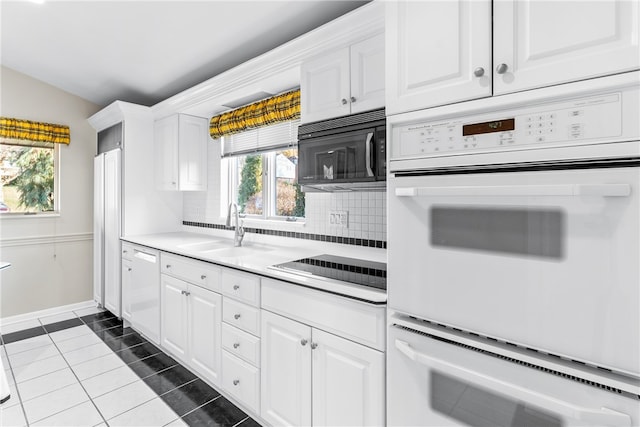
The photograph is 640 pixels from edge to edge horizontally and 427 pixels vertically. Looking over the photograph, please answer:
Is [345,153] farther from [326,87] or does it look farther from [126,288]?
[126,288]

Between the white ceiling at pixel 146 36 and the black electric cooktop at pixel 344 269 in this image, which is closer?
the black electric cooktop at pixel 344 269

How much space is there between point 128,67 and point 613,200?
354 cm

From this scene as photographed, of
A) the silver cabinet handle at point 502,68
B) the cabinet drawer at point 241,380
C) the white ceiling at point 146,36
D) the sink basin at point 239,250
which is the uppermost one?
the white ceiling at point 146,36

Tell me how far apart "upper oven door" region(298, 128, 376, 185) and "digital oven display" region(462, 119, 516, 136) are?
56 centimetres

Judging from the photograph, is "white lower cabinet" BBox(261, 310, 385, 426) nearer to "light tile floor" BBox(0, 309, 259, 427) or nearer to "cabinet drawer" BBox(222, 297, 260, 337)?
"cabinet drawer" BBox(222, 297, 260, 337)

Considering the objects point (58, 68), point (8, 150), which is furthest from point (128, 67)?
point (8, 150)

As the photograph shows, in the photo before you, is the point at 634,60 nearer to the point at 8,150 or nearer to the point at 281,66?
the point at 281,66

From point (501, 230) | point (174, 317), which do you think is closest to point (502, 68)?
point (501, 230)

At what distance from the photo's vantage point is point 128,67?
304 cm

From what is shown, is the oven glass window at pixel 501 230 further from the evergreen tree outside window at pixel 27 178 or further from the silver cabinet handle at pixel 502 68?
the evergreen tree outside window at pixel 27 178

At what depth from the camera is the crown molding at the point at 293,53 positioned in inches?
64.6

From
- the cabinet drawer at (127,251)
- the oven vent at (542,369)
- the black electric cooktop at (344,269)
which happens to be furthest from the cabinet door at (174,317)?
the oven vent at (542,369)

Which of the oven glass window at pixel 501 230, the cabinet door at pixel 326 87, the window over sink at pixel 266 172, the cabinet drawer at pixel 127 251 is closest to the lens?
the oven glass window at pixel 501 230

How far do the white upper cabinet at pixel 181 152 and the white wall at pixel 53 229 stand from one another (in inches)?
45.0
